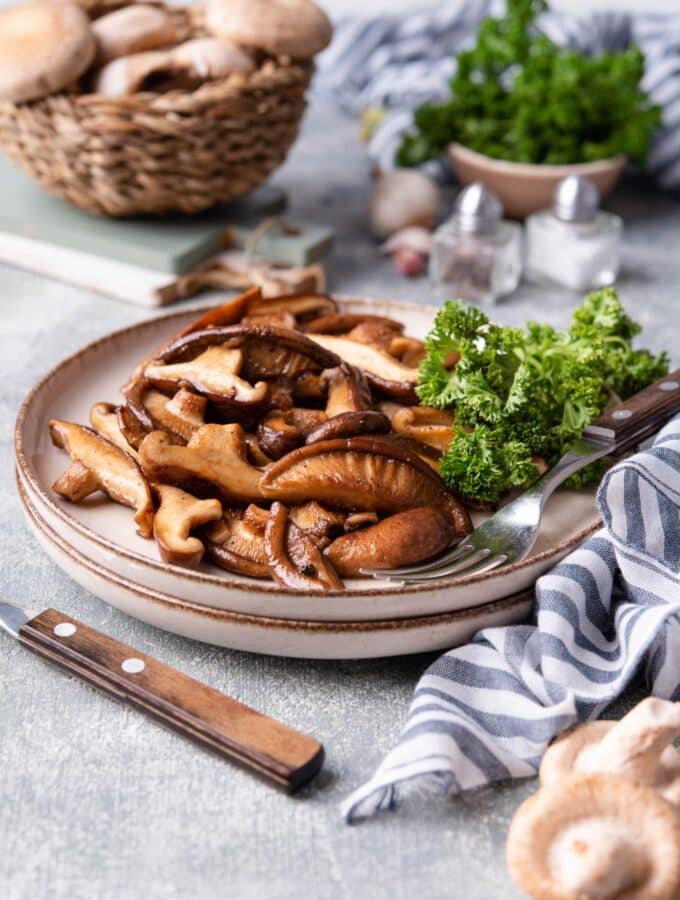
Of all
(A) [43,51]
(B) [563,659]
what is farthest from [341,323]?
(A) [43,51]

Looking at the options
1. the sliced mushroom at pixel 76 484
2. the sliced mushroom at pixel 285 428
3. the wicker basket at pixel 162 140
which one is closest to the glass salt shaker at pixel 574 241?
the wicker basket at pixel 162 140

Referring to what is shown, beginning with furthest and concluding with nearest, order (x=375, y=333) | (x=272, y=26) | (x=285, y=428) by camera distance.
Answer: (x=272, y=26)
(x=375, y=333)
(x=285, y=428)

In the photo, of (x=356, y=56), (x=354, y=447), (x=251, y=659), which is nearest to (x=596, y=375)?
(x=354, y=447)

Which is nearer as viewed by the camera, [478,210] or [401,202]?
[478,210]

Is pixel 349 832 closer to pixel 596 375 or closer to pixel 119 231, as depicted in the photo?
pixel 596 375

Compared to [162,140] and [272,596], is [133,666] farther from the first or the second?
[162,140]

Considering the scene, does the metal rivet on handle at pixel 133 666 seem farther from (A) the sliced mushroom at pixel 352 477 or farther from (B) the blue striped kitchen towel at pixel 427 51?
(B) the blue striped kitchen towel at pixel 427 51

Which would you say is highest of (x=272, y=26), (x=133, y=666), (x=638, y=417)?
(x=272, y=26)
